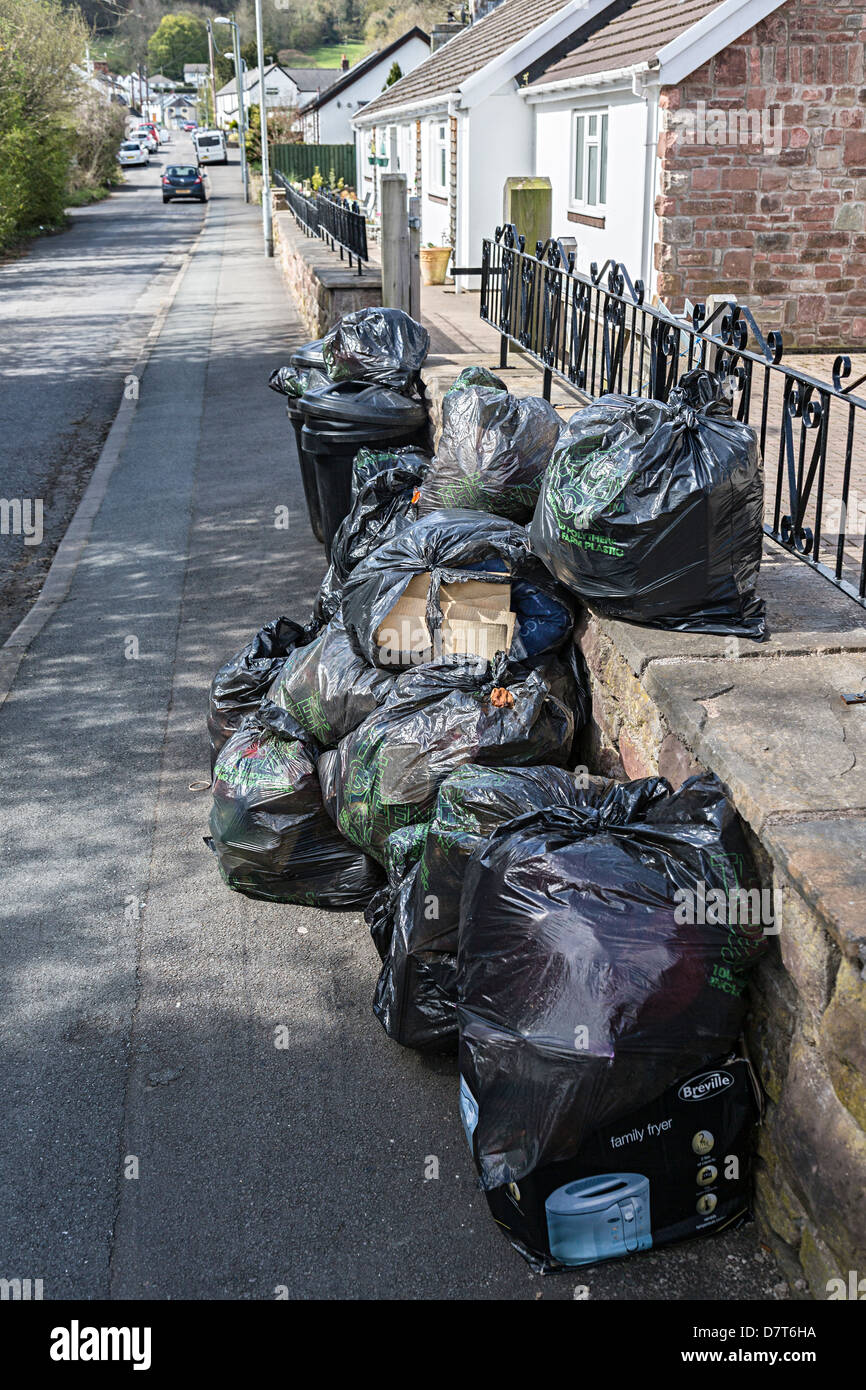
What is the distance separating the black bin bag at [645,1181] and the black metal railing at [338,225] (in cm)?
1111

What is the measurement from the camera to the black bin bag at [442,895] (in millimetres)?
3111

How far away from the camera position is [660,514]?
3484mm

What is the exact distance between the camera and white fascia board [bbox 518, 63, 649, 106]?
432 inches

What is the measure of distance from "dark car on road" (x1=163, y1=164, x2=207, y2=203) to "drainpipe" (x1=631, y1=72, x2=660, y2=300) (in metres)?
37.7

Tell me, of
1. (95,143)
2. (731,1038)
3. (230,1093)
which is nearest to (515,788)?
(731,1038)

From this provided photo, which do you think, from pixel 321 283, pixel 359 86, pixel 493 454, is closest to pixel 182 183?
pixel 359 86

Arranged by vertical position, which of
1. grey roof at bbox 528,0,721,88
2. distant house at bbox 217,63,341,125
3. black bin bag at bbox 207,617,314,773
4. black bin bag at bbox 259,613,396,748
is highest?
distant house at bbox 217,63,341,125

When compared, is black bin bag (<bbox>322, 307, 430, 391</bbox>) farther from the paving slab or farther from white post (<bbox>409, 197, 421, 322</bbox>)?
the paving slab

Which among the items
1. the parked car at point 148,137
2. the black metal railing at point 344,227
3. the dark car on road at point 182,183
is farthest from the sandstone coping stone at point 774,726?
the parked car at point 148,137

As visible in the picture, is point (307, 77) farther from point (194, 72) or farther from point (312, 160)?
point (194, 72)

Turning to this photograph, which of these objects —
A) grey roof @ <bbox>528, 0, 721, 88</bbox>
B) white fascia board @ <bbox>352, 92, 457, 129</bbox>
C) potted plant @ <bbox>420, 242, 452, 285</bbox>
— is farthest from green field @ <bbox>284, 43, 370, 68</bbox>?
grey roof @ <bbox>528, 0, 721, 88</bbox>

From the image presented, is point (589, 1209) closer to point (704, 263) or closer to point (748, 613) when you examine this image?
point (748, 613)

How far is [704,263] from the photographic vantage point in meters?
11.0

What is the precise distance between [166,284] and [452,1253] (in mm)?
22588
